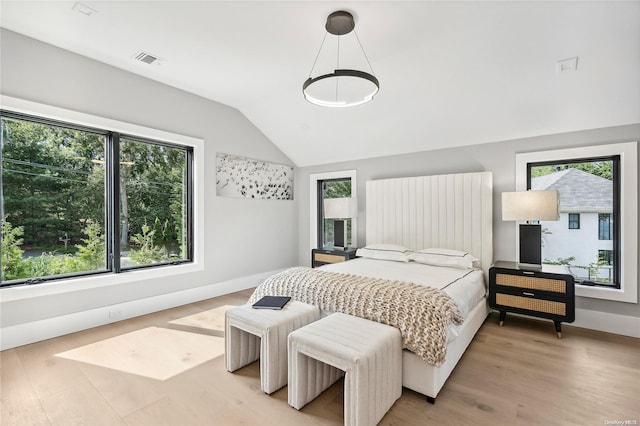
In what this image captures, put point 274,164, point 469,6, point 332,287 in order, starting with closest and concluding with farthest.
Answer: point 469,6 → point 332,287 → point 274,164

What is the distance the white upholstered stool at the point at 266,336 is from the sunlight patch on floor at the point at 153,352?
37 centimetres

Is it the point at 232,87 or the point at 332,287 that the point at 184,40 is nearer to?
the point at 232,87

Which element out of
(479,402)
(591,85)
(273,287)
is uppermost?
(591,85)

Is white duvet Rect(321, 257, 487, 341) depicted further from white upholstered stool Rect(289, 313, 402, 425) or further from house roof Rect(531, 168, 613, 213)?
house roof Rect(531, 168, 613, 213)

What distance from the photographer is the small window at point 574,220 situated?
11.3 ft

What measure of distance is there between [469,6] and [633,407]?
308cm

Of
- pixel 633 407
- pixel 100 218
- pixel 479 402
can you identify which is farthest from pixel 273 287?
pixel 633 407

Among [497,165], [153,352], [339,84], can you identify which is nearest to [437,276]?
[497,165]

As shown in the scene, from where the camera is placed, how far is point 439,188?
414cm

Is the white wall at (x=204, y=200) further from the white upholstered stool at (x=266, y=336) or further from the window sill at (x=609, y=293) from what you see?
the window sill at (x=609, y=293)

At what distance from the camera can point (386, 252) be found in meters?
4.15

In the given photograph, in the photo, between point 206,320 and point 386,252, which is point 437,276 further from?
point 206,320

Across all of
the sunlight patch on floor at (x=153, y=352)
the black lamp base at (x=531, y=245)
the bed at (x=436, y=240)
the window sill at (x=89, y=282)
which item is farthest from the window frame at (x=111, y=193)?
the black lamp base at (x=531, y=245)

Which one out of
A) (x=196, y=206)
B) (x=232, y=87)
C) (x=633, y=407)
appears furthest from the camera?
(x=196, y=206)
